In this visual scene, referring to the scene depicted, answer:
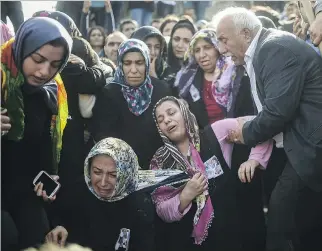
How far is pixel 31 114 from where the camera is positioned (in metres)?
3.28

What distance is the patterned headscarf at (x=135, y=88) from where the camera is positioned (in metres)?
4.45

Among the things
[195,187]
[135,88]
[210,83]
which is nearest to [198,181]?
[195,187]

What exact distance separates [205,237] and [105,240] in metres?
0.64

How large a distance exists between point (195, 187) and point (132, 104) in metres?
0.78

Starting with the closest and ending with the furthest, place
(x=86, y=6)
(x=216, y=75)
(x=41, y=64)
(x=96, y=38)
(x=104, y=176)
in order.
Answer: (x=41, y=64) < (x=104, y=176) < (x=216, y=75) < (x=96, y=38) < (x=86, y=6)

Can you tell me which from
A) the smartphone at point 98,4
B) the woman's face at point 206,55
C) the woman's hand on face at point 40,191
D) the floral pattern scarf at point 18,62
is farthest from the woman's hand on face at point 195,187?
the smartphone at point 98,4

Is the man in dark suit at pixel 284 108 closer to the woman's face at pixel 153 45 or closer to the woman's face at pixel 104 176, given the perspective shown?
the woman's face at pixel 104 176

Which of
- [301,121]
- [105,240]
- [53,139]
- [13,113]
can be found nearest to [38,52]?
[13,113]

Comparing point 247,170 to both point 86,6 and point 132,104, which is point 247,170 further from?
point 86,6

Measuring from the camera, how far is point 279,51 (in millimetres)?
3619

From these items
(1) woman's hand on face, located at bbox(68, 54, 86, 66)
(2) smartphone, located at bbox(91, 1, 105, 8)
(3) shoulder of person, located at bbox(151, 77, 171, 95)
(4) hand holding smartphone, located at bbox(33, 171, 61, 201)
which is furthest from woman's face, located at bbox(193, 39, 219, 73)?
(2) smartphone, located at bbox(91, 1, 105, 8)

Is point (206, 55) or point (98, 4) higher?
point (98, 4)

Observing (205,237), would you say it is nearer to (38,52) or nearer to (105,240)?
(105,240)

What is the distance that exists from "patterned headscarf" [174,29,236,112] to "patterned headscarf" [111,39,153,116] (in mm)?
343
